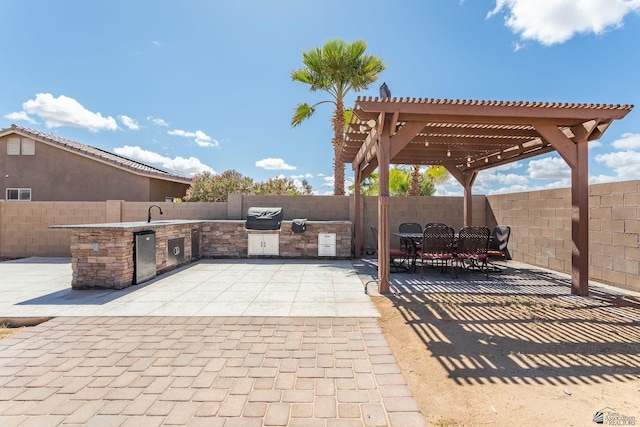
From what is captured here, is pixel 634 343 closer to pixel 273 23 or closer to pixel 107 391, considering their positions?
pixel 107 391

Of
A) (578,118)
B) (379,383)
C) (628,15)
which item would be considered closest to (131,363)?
(379,383)

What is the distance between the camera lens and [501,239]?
7.30 meters

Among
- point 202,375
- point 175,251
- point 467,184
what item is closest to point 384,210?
point 202,375

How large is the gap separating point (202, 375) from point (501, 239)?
750 cm

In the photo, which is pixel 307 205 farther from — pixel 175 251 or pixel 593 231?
pixel 593 231

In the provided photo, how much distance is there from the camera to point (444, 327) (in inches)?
147

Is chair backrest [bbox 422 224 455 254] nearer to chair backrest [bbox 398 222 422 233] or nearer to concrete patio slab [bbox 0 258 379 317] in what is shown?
concrete patio slab [bbox 0 258 379 317]

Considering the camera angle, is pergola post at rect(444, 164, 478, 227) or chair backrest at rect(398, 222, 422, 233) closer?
chair backrest at rect(398, 222, 422, 233)

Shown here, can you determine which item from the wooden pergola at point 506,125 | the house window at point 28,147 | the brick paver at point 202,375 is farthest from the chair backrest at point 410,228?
the house window at point 28,147

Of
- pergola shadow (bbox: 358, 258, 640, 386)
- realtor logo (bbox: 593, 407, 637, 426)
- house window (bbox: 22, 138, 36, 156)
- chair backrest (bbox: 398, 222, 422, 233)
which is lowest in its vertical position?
pergola shadow (bbox: 358, 258, 640, 386)

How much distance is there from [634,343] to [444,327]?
6.65 ft

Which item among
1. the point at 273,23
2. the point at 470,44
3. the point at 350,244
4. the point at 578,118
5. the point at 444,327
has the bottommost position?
the point at 444,327

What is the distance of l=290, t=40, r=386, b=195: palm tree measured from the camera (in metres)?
9.91

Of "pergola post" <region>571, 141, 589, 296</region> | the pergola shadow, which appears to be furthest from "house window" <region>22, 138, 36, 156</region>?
"pergola post" <region>571, 141, 589, 296</region>
